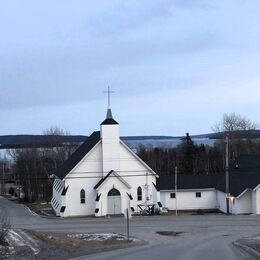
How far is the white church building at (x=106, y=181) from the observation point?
6850cm

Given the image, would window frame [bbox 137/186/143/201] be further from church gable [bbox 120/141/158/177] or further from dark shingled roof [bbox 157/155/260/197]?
dark shingled roof [bbox 157/155/260/197]

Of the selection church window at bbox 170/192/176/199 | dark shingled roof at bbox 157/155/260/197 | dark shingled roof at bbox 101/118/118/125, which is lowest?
church window at bbox 170/192/176/199

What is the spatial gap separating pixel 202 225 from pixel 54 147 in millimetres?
80748

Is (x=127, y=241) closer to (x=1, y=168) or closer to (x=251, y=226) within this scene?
(x=251, y=226)

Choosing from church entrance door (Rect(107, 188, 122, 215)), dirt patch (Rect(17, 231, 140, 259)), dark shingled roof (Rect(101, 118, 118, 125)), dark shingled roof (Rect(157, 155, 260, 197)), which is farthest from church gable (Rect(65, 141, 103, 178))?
dirt patch (Rect(17, 231, 140, 259))

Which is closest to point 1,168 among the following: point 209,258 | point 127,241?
point 127,241

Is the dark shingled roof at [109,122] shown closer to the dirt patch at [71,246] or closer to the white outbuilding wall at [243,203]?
the white outbuilding wall at [243,203]

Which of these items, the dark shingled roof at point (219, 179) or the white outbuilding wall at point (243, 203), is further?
the dark shingled roof at point (219, 179)

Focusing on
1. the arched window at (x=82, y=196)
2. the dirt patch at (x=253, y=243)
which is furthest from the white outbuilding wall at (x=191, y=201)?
the dirt patch at (x=253, y=243)

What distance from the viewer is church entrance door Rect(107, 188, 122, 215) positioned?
68375 millimetres

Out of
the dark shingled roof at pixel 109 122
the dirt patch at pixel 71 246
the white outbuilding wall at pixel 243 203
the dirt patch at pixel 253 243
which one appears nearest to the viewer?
the dirt patch at pixel 71 246

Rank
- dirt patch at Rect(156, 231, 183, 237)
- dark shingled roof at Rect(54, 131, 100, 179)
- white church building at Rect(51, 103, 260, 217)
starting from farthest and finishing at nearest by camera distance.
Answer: dark shingled roof at Rect(54, 131, 100, 179) < white church building at Rect(51, 103, 260, 217) < dirt patch at Rect(156, 231, 183, 237)

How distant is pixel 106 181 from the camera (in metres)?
68.6

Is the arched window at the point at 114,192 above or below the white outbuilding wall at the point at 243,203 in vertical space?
above
